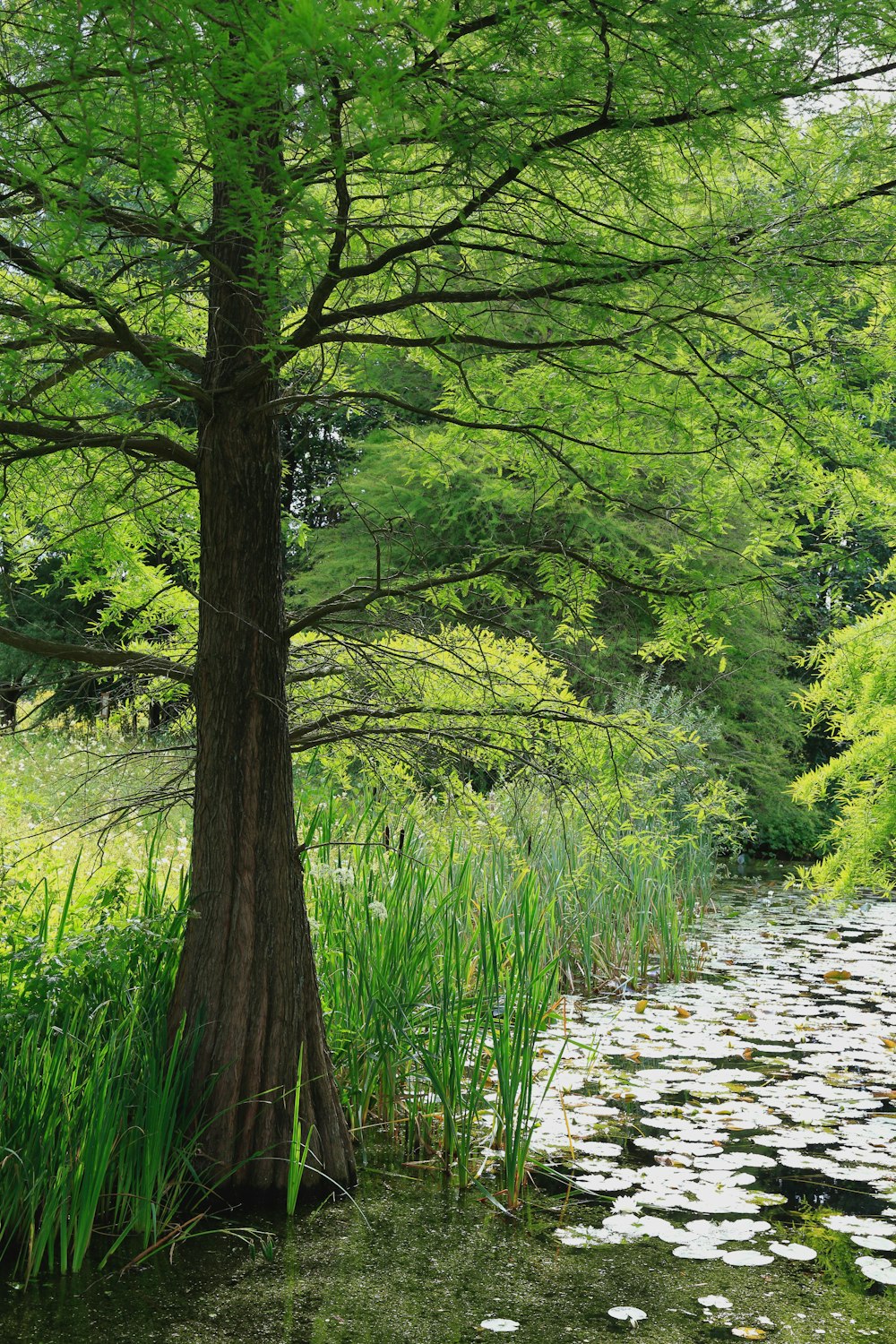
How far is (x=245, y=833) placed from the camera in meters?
3.58

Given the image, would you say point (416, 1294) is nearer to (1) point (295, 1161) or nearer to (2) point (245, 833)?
(1) point (295, 1161)

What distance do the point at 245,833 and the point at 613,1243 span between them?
1.62 m

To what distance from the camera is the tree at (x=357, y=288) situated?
1993 millimetres

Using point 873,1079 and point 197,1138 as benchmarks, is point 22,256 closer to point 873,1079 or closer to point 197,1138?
point 197,1138

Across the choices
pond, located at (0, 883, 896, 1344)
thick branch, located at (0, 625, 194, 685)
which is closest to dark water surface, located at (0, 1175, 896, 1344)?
pond, located at (0, 883, 896, 1344)

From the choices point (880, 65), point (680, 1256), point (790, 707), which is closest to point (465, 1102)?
point (680, 1256)

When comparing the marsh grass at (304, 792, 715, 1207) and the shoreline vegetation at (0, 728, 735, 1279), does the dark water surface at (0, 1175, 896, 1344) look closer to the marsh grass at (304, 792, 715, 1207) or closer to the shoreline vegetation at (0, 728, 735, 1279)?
the shoreline vegetation at (0, 728, 735, 1279)

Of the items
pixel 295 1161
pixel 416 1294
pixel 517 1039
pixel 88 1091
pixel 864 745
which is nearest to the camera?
pixel 416 1294

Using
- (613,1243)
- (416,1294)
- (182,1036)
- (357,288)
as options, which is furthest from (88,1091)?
(357,288)

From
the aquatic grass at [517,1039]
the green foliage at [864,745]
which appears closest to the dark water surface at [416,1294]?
the aquatic grass at [517,1039]

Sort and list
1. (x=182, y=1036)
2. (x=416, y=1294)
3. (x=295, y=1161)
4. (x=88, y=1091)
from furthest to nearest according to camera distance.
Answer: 1. (x=182, y=1036)
2. (x=295, y=1161)
3. (x=88, y=1091)
4. (x=416, y=1294)

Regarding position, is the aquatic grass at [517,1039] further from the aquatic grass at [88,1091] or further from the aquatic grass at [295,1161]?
the aquatic grass at [88,1091]

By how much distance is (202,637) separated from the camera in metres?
3.69

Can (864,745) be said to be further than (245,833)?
Yes
